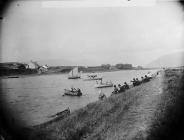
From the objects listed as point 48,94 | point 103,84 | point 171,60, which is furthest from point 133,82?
point 48,94

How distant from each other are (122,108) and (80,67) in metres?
0.73

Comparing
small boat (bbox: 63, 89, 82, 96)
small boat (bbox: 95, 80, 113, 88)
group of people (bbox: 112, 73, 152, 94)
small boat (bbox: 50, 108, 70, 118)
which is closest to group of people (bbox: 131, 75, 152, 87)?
group of people (bbox: 112, 73, 152, 94)

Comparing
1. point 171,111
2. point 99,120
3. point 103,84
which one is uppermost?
point 103,84

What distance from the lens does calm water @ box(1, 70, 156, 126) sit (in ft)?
8.72

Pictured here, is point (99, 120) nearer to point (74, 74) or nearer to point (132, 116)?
point (132, 116)

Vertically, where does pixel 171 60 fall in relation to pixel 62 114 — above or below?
above

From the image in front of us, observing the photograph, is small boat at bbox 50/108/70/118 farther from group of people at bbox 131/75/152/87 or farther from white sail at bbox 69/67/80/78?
group of people at bbox 131/75/152/87

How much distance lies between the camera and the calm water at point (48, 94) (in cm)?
266

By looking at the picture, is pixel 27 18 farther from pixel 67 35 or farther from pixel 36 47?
pixel 67 35

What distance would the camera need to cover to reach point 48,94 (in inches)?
107

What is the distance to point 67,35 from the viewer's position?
277cm

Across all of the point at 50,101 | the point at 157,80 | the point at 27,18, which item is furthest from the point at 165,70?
the point at 27,18

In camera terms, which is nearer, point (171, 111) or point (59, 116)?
point (171, 111)

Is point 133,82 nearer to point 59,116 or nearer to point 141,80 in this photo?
point 141,80
